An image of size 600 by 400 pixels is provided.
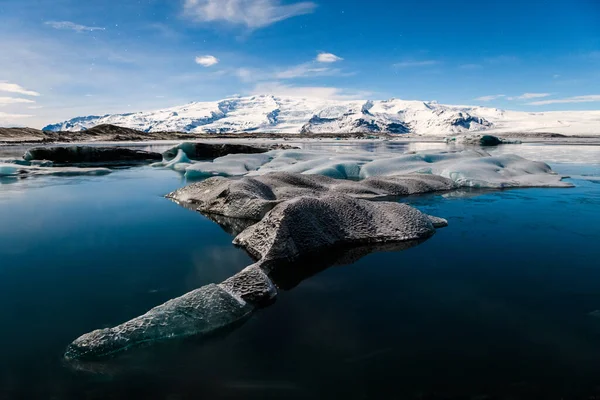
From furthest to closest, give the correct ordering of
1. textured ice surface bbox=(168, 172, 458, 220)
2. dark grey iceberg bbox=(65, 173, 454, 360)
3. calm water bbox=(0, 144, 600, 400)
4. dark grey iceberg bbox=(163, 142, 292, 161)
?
dark grey iceberg bbox=(163, 142, 292, 161), textured ice surface bbox=(168, 172, 458, 220), dark grey iceberg bbox=(65, 173, 454, 360), calm water bbox=(0, 144, 600, 400)

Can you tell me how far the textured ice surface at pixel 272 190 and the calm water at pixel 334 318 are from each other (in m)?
0.77

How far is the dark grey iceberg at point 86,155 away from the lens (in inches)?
606

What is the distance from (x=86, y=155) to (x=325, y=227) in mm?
15291

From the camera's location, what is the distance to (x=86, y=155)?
16016mm

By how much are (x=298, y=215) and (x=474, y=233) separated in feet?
6.86

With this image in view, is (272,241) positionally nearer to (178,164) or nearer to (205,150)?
(178,164)

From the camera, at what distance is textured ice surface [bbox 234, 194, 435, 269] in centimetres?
351

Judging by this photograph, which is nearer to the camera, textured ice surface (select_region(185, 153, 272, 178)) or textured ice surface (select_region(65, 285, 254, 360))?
textured ice surface (select_region(65, 285, 254, 360))

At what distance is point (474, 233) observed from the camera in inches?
171

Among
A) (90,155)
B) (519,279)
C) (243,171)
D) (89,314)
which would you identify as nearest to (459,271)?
(519,279)

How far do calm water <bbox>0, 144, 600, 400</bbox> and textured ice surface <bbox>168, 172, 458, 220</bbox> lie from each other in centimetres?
77

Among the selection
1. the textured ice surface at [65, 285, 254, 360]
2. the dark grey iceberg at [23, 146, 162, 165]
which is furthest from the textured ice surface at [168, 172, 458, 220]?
the dark grey iceberg at [23, 146, 162, 165]

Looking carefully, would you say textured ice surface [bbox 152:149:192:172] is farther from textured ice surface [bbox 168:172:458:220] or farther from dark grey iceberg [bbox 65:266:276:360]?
dark grey iceberg [bbox 65:266:276:360]

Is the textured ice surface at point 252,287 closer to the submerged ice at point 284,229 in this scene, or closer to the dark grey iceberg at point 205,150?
the submerged ice at point 284,229
